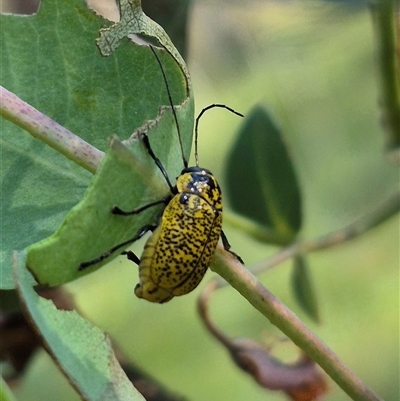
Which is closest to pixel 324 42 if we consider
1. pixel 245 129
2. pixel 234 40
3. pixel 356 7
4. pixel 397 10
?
pixel 234 40

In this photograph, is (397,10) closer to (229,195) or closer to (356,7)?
(356,7)

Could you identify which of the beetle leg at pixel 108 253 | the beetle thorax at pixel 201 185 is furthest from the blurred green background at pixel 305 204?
the beetle leg at pixel 108 253

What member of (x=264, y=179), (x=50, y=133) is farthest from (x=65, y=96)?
(x=264, y=179)

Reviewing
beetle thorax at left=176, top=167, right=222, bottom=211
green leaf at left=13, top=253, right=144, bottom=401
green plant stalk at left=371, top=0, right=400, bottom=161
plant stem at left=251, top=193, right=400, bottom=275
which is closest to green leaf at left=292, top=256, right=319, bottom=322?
plant stem at left=251, top=193, right=400, bottom=275

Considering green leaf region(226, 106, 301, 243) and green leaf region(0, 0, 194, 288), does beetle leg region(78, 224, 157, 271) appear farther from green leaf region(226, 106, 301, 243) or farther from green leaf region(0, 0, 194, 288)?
green leaf region(226, 106, 301, 243)

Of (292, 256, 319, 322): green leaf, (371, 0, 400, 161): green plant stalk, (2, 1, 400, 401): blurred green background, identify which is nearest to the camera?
(371, 0, 400, 161): green plant stalk

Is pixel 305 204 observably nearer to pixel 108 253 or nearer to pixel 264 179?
pixel 264 179

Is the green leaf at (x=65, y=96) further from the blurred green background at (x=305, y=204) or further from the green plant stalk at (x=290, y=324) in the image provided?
the blurred green background at (x=305, y=204)
